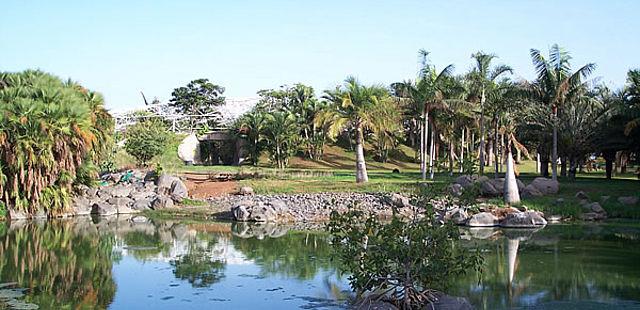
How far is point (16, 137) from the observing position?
33938 mm

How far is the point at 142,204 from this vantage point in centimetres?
4128

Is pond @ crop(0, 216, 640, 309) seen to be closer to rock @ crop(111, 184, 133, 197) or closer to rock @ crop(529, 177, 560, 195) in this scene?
rock @ crop(529, 177, 560, 195)

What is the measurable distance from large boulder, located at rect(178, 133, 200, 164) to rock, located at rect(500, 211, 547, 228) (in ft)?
139

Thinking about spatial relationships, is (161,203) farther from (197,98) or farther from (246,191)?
(197,98)

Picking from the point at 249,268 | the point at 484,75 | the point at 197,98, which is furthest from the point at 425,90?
the point at 197,98

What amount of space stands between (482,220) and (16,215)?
909 inches

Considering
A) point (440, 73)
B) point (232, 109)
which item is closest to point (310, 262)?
point (440, 73)

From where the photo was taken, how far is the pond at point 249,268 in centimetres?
1698

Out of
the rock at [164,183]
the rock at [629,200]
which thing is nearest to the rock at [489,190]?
the rock at [629,200]

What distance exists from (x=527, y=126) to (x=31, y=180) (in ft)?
99.3

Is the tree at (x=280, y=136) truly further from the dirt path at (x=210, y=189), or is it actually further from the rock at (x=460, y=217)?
the rock at (x=460, y=217)

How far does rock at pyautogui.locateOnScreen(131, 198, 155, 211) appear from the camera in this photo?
41034mm

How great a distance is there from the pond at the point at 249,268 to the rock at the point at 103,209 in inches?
223

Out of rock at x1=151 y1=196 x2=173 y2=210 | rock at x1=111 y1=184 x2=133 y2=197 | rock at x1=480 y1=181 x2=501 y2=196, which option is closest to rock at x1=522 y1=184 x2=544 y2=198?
rock at x1=480 y1=181 x2=501 y2=196
